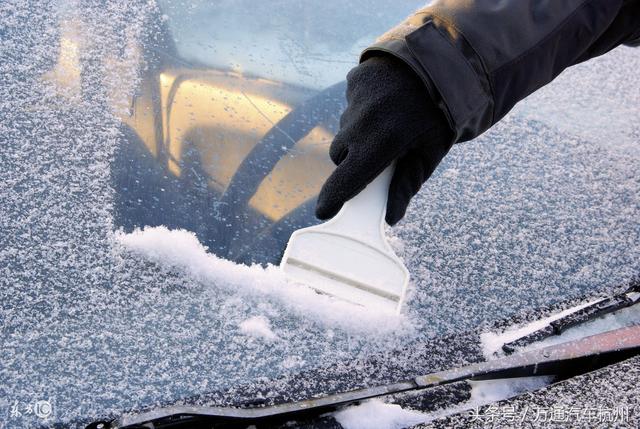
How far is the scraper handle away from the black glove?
2 centimetres

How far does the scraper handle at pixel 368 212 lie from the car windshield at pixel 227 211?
0.07m

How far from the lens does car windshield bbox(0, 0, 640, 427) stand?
3.87 feet

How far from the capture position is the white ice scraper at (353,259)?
1.35m

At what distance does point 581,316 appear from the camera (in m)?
1.38

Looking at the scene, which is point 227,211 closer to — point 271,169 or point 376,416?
point 271,169

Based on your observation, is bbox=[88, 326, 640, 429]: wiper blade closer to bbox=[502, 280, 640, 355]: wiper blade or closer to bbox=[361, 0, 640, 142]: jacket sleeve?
bbox=[502, 280, 640, 355]: wiper blade

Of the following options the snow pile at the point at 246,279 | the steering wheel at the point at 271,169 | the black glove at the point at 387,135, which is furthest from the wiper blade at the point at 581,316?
the steering wheel at the point at 271,169

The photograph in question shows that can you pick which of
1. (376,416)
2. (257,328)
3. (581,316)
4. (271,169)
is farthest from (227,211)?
(581,316)

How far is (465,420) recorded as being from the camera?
1.14m

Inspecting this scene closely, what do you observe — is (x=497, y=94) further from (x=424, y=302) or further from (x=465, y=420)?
(x=465, y=420)

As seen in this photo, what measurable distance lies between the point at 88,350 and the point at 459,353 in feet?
2.00

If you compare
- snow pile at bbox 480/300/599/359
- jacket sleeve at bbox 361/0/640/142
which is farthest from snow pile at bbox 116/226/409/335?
jacket sleeve at bbox 361/0/640/142

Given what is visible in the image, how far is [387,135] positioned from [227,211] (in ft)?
1.05

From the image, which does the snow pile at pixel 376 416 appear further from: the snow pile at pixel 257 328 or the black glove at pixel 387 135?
the black glove at pixel 387 135
